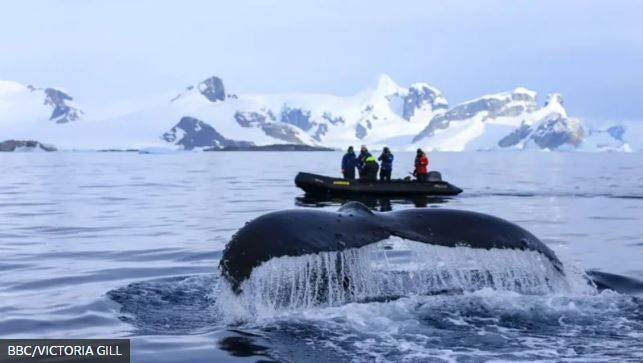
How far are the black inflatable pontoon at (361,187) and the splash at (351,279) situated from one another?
1957 cm

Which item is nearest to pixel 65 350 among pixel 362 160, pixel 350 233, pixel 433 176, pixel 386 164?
pixel 350 233

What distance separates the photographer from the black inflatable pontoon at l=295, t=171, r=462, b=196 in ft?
94.1

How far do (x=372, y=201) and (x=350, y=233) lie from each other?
20832mm

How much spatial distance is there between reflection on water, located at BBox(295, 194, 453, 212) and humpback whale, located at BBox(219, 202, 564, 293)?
17260mm

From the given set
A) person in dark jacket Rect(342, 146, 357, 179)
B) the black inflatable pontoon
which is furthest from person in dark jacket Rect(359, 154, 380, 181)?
the black inflatable pontoon

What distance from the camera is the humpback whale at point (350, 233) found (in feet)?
19.4

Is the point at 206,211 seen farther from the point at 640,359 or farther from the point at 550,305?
the point at 640,359

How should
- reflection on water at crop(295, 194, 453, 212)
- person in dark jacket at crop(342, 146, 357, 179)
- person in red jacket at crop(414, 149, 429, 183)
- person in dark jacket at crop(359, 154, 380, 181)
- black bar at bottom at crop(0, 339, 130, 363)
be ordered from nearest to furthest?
black bar at bottom at crop(0, 339, 130, 363) < reflection on water at crop(295, 194, 453, 212) < person in dark jacket at crop(359, 154, 380, 181) < person in red jacket at crop(414, 149, 429, 183) < person in dark jacket at crop(342, 146, 357, 179)

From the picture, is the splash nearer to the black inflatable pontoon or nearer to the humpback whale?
the humpback whale

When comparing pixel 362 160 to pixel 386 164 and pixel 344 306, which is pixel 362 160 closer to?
pixel 386 164

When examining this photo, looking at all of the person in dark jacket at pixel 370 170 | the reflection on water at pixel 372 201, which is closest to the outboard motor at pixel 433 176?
the reflection on water at pixel 372 201

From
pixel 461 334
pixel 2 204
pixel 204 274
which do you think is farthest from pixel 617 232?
pixel 2 204

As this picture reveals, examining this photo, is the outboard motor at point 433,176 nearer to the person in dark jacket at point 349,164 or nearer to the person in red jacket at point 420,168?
the person in red jacket at point 420,168

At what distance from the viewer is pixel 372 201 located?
88.4 feet
